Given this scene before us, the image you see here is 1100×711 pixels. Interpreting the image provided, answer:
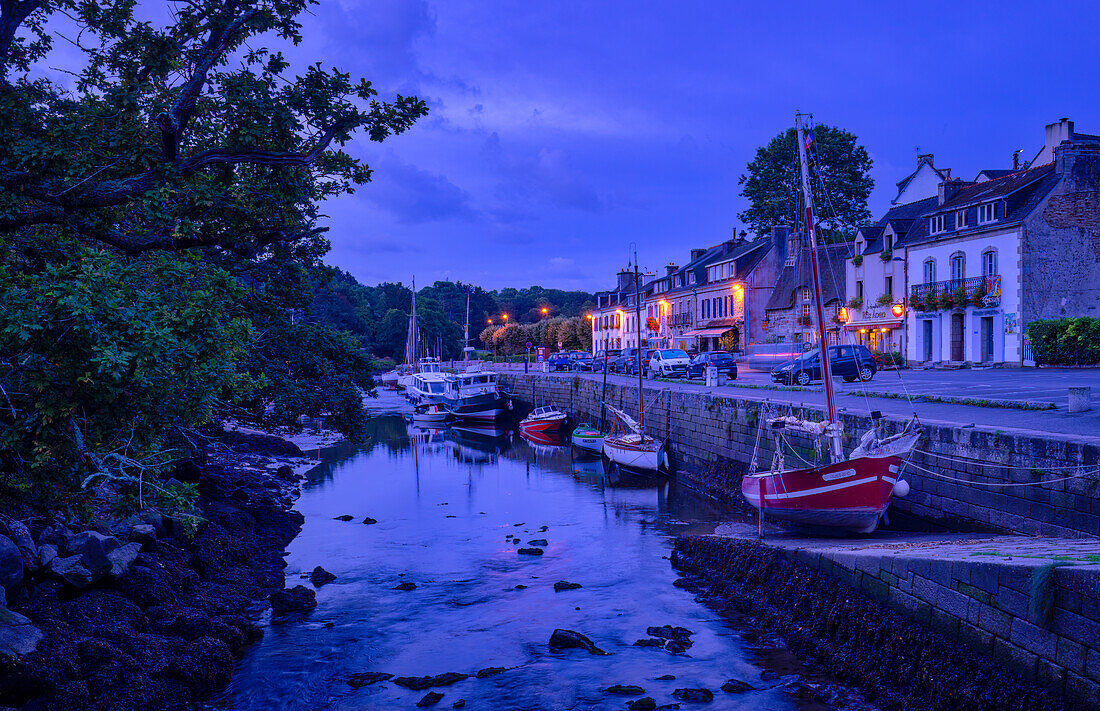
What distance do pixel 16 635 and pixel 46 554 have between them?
217 cm

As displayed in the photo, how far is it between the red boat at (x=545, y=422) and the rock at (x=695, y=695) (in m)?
32.6

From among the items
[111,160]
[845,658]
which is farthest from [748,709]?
[111,160]

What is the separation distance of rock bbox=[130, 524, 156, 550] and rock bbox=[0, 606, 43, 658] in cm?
444

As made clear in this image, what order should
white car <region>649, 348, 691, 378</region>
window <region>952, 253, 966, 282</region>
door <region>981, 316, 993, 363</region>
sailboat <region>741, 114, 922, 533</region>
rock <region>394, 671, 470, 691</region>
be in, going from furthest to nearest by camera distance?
white car <region>649, 348, 691, 378</region> < window <region>952, 253, 966, 282</region> < door <region>981, 316, 993, 363</region> < sailboat <region>741, 114, 922, 533</region> < rock <region>394, 671, 470, 691</region>

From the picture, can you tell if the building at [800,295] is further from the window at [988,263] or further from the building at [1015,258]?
the window at [988,263]

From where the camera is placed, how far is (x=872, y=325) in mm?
46719

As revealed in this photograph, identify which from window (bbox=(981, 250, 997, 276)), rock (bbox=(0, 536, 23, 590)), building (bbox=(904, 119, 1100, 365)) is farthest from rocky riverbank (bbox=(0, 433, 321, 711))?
window (bbox=(981, 250, 997, 276))

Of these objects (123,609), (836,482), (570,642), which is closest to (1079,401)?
(836,482)

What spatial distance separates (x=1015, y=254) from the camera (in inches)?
1442

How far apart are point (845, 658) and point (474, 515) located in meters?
14.7

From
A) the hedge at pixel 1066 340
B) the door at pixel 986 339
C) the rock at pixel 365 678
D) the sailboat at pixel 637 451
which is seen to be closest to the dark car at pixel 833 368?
the sailboat at pixel 637 451

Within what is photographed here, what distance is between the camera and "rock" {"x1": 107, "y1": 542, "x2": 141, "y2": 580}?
1152 cm

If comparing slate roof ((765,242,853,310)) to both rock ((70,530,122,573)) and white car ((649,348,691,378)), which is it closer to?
white car ((649,348,691,378))

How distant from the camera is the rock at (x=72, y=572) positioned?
1060cm
